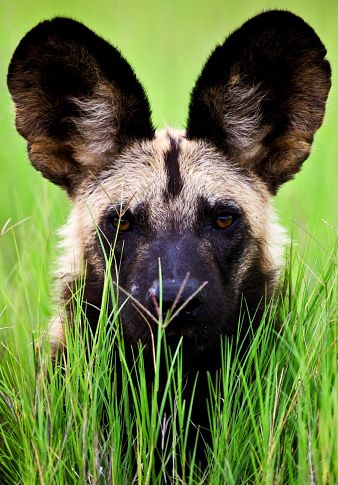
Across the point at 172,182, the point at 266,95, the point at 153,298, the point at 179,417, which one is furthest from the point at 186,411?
the point at 266,95

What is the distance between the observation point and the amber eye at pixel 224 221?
407 cm

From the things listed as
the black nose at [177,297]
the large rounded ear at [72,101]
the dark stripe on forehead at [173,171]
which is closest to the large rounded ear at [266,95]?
the dark stripe on forehead at [173,171]

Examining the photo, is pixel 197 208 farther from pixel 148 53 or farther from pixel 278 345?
pixel 148 53

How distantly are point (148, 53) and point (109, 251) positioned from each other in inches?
264

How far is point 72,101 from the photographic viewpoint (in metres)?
4.34

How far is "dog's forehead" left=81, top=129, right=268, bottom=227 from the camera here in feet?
13.3

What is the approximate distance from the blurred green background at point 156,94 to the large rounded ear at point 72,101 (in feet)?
0.59

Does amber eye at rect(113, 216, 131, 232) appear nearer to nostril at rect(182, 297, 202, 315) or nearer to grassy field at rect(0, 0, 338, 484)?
grassy field at rect(0, 0, 338, 484)

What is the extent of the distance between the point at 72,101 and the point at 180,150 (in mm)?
589

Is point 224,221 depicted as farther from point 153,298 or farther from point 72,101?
point 72,101

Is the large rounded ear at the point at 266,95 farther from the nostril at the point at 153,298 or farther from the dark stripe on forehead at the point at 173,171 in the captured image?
the nostril at the point at 153,298

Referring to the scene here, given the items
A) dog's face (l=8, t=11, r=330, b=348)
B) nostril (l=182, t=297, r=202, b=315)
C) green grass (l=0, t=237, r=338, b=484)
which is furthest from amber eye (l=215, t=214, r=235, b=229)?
nostril (l=182, t=297, r=202, b=315)

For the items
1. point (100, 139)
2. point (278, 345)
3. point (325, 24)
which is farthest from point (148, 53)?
point (278, 345)

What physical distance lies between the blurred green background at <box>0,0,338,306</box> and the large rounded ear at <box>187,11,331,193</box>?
378 mm
